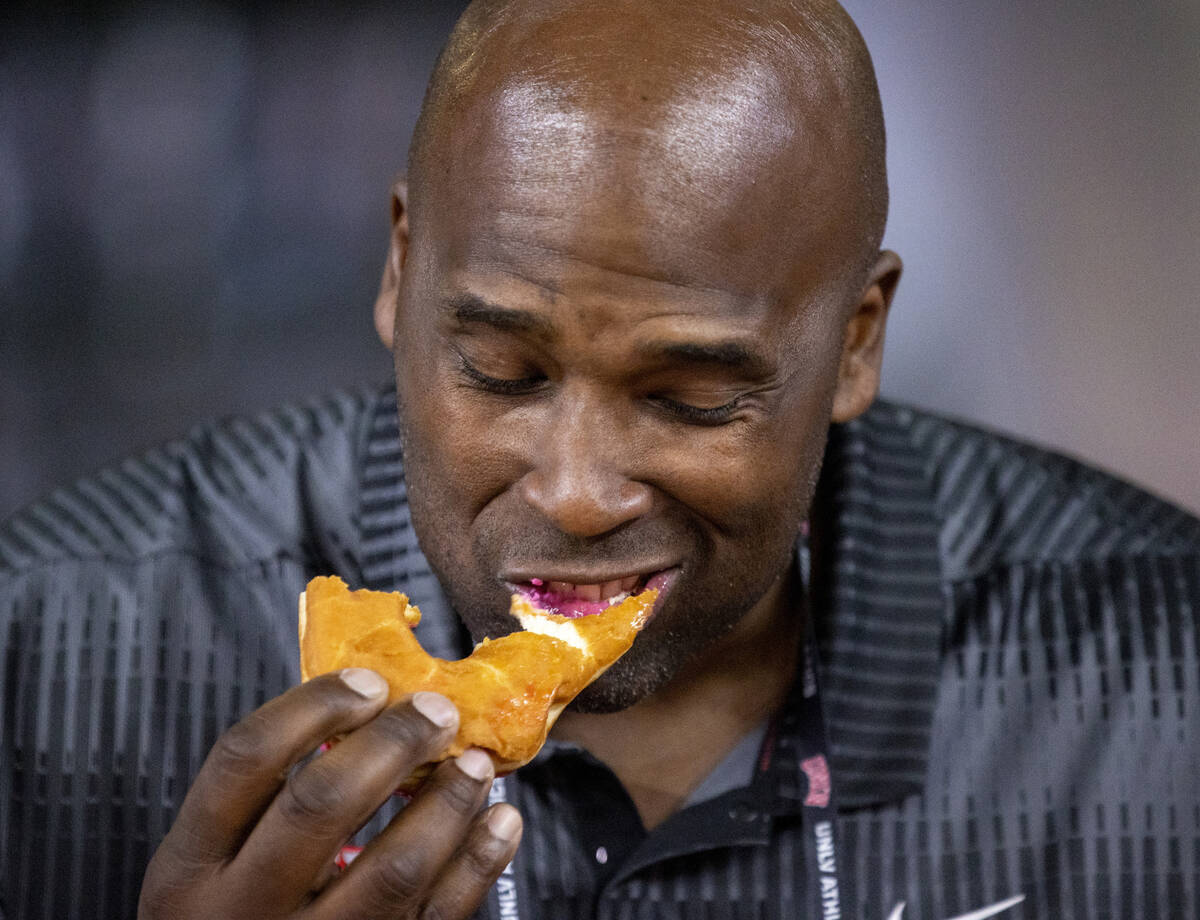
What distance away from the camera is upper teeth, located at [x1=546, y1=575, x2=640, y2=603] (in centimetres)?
181

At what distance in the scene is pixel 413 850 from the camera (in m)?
1.43

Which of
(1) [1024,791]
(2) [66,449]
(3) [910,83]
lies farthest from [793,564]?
(2) [66,449]

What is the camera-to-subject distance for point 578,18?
5.85ft

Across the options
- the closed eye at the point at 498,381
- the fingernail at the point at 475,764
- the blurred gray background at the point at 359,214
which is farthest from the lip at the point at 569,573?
the blurred gray background at the point at 359,214

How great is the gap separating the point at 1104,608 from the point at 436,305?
126cm

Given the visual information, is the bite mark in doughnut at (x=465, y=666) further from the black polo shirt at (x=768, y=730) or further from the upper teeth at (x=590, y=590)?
the black polo shirt at (x=768, y=730)

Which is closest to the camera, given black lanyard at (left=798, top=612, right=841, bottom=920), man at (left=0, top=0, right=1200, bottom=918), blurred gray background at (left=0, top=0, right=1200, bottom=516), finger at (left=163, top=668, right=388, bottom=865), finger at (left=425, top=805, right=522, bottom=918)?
finger at (left=163, top=668, right=388, bottom=865)

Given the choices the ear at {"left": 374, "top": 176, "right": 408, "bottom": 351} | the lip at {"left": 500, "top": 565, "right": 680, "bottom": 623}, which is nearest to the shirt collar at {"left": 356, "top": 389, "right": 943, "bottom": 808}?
the ear at {"left": 374, "top": 176, "right": 408, "bottom": 351}

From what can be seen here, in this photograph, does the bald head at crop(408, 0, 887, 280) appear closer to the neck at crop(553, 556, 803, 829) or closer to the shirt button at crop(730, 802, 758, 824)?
the neck at crop(553, 556, 803, 829)

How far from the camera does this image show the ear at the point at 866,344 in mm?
2064

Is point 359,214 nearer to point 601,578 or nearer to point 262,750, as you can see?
point 601,578

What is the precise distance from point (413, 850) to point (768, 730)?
3.10 feet

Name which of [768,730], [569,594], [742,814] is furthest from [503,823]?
[768,730]

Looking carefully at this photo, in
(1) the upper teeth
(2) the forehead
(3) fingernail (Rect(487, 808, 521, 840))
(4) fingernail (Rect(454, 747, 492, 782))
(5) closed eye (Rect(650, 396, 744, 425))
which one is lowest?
(3) fingernail (Rect(487, 808, 521, 840))
